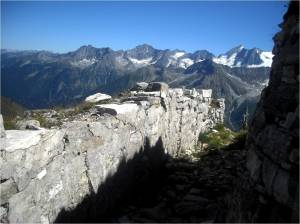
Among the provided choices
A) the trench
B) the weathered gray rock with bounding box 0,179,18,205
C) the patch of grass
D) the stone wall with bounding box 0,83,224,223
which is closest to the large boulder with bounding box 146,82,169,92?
the stone wall with bounding box 0,83,224,223

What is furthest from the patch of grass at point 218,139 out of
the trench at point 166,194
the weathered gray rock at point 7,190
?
the weathered gray rock at point 7,190

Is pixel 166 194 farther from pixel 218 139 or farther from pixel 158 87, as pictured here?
pixel 218 139

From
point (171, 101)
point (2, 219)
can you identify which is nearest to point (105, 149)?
point (2, 219)

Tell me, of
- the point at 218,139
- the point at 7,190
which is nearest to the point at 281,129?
the point at 7,190

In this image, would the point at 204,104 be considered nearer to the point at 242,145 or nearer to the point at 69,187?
Result: the point at 242,145

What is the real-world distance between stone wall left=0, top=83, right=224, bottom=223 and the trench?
220 mm

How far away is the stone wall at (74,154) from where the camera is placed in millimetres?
10156

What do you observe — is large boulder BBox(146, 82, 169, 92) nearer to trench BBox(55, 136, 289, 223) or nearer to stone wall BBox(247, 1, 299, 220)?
trench BBox(55, 136, 289, 223)

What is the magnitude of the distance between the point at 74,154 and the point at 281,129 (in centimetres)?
652

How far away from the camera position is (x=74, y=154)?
42.1ft

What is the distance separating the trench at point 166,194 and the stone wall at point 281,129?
71cm

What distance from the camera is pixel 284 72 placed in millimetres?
9227

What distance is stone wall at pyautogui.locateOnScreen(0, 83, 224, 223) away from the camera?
10.2 metres

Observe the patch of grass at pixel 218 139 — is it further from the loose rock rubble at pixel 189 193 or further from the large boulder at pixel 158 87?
the large boulder at pixel 158 87
